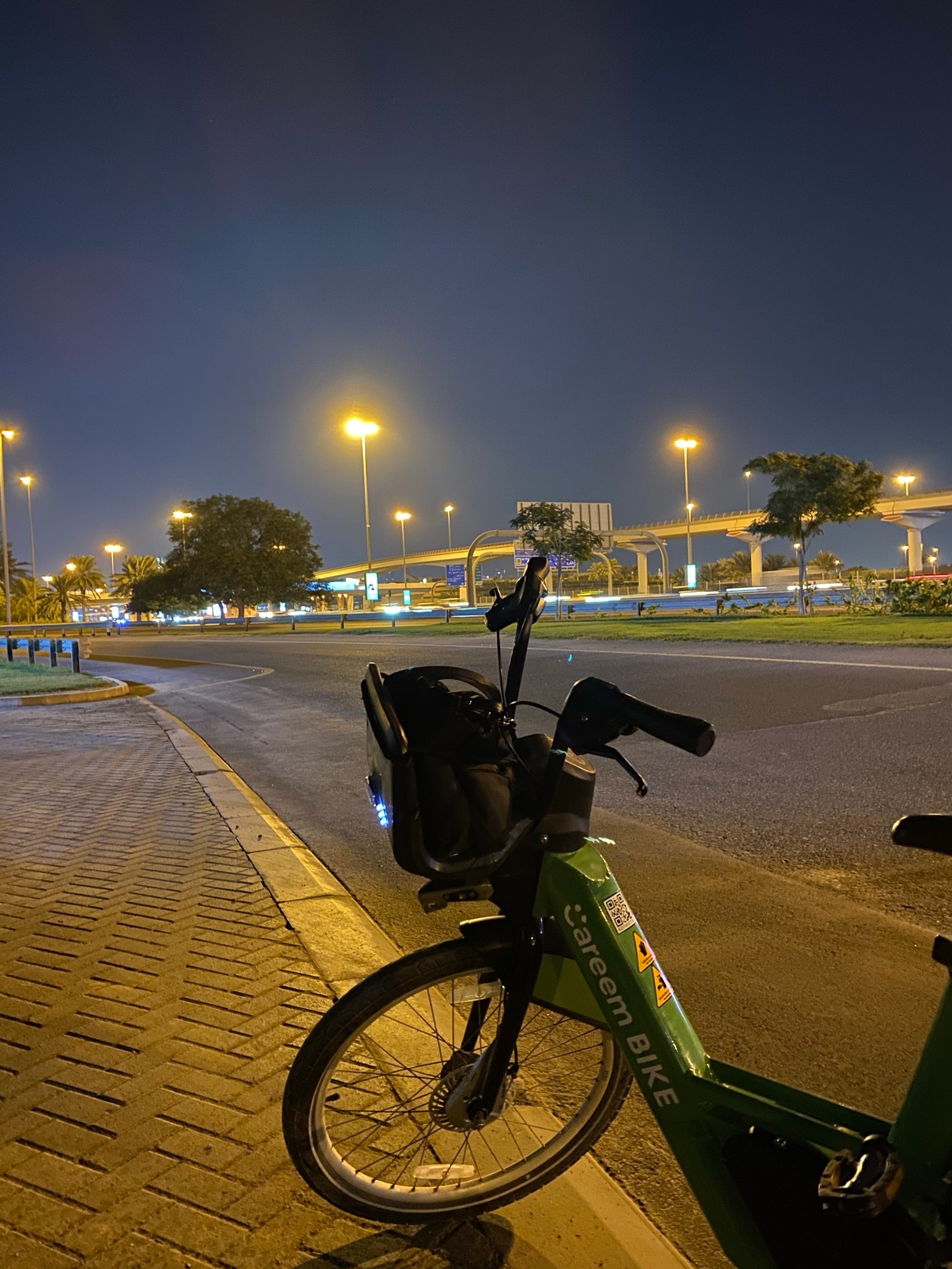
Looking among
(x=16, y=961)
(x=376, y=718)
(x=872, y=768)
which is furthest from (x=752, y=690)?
(x=376, y=718)

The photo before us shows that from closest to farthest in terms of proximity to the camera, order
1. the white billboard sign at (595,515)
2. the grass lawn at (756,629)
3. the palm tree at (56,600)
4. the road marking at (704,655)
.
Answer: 1. the road marking at (704,655)
2. the grass lawn at (756,629)
3. the white billboard sign at (595,515)
4. the palm tree at (56,600)

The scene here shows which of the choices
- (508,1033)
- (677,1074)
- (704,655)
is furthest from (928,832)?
(704,655)

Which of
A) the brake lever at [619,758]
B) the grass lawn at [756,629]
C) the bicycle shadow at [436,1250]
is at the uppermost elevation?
the brake lever at [619,758]

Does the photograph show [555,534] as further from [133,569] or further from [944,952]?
[133,569]

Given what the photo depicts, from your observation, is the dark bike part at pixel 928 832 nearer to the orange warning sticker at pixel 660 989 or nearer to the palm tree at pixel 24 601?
the orange warning sticker at pixel 660 989

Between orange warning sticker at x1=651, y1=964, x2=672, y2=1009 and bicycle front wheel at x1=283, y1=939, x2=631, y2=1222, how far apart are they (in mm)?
196

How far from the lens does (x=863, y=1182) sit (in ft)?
5.40

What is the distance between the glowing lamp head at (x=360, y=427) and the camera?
4897 cm

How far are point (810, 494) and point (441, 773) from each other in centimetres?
3406

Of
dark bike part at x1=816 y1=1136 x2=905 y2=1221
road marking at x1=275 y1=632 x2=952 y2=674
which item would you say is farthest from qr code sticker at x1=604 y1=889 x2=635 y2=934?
road marking at x1=275 y1=632 x2=952 y2=674

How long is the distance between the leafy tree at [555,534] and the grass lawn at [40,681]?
22587mm

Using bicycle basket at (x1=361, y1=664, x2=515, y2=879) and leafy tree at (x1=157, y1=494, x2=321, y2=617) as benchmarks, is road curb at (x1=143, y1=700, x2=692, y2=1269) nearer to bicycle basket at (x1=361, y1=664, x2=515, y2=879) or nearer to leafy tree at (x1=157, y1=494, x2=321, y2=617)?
bicycle basket at (x1=361, y1=664, x2=515, y2=879)

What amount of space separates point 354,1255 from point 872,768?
602 centimetres

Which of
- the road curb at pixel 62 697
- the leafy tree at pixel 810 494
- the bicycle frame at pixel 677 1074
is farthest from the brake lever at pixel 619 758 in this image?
the leafy tree at pixel 810 494
